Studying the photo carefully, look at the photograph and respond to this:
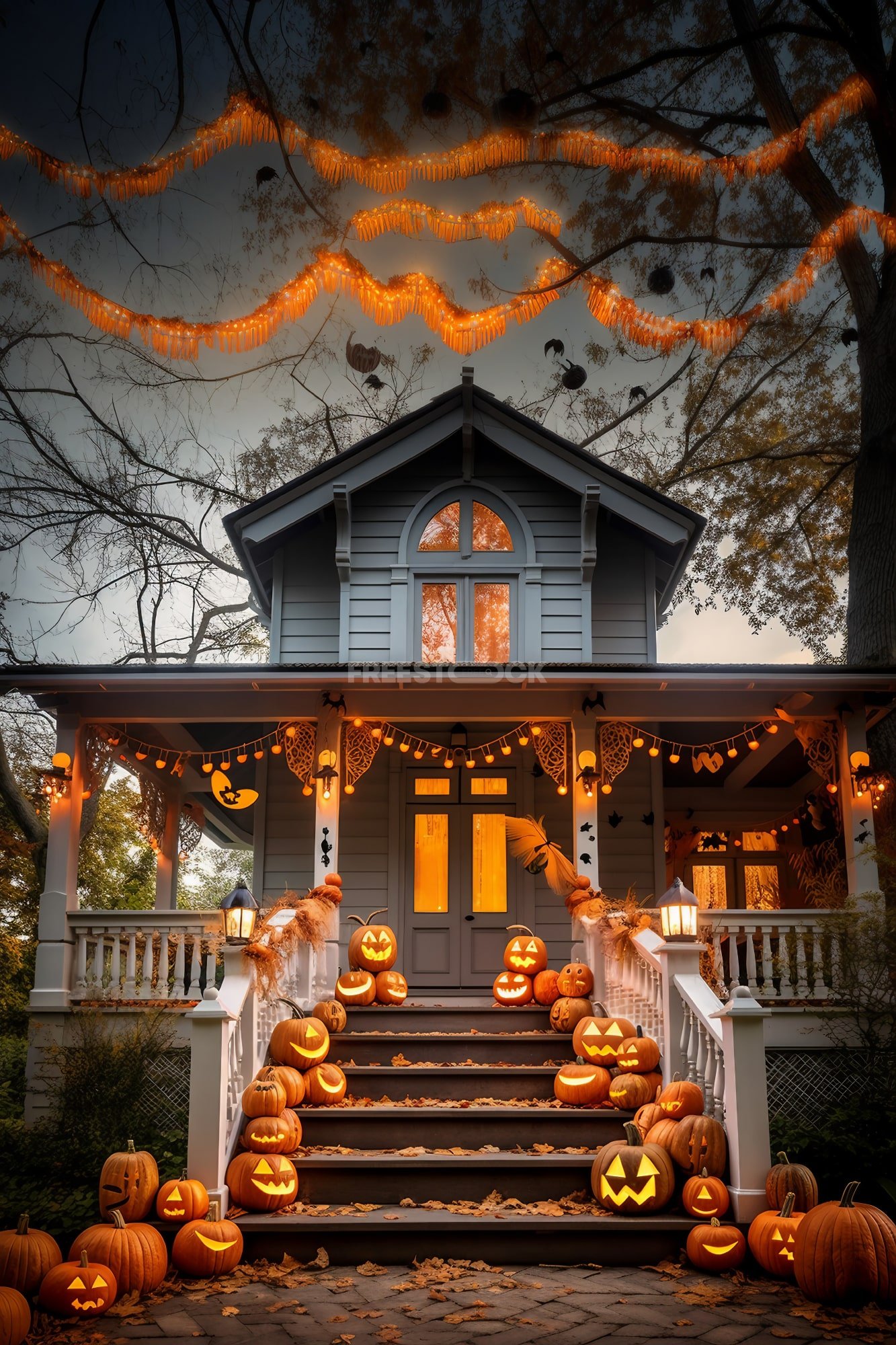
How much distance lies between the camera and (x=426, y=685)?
9.95 m

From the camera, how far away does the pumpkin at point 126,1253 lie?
5.22 m

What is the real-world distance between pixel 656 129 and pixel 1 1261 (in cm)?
1866

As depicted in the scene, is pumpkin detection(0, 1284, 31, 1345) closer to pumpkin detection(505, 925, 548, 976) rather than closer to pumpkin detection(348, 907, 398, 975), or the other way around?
pumpkin detection(348, 907, 398, 975)

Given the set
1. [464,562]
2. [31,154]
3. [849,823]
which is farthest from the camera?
[31,154]

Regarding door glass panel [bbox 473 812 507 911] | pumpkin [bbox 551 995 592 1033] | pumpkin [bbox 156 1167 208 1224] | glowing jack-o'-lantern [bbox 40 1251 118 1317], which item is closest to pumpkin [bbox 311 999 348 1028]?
pumpkin [bbox 551 995 592 1033]

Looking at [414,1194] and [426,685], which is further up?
[426,685]

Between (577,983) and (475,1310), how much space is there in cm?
363

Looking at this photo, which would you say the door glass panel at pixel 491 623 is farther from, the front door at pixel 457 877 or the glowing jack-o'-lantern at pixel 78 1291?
the glowing jack-o'-lantern at pixel 78 1291

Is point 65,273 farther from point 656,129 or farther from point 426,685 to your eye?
point 656,129

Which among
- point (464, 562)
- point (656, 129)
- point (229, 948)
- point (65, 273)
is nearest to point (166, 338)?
point (65, 273)

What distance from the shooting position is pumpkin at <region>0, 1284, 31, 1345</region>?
15.1 ft

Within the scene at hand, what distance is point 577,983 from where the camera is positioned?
8422 mm

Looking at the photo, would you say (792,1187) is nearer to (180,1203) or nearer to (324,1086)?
(324,1086)

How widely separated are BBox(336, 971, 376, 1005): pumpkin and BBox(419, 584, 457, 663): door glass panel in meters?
4.14
